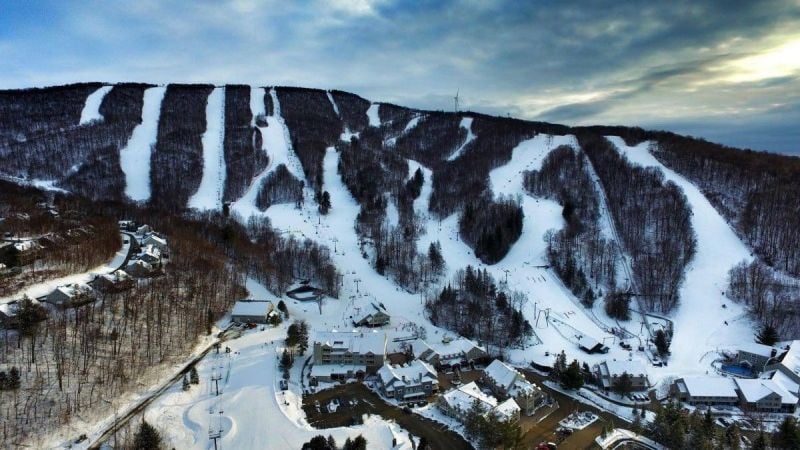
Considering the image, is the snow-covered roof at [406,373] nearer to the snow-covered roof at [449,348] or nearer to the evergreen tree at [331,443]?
the snow-covered roof at [449,348]

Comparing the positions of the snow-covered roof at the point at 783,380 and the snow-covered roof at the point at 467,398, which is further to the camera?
the snow-covered roof at the point at 783,380

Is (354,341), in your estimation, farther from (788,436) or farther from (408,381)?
(788,436)

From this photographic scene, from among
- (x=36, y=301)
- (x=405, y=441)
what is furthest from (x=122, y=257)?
(x=405, y=441)

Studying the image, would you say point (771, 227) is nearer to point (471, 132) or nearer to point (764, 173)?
point (764, 173)

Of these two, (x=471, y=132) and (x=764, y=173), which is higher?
(x=471, y=132)

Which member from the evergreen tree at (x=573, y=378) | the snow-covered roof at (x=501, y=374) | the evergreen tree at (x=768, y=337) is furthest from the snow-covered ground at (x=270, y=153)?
the evergreen tree at (x=768, y=337)

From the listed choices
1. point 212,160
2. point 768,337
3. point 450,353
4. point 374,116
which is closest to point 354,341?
point 450,353
